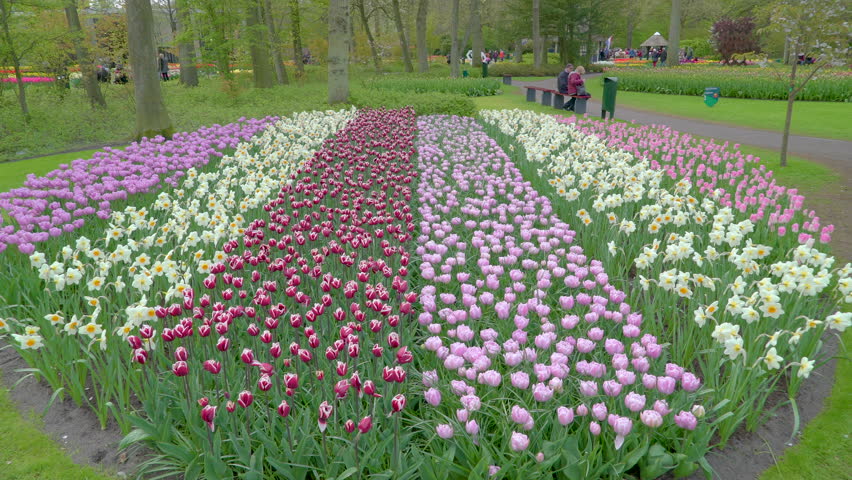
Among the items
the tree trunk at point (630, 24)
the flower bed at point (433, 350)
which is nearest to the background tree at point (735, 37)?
the tree trunk at point (630, 24)

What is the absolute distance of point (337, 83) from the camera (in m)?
17.0

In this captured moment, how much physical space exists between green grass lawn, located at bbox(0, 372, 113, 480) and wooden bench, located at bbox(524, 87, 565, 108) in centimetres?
1770

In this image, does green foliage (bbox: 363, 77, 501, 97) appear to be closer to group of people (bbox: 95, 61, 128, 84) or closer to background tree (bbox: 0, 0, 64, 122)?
group of people (bbox: 95, 61, 128, 84)

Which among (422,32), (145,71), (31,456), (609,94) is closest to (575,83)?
(609,94)

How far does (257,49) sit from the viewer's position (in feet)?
A: 75.9

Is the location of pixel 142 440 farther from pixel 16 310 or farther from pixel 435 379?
pixel 16 310

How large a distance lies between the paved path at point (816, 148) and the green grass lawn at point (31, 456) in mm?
7056

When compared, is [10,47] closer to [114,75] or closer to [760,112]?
[114,75]

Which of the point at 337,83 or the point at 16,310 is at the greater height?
the point at 337,83

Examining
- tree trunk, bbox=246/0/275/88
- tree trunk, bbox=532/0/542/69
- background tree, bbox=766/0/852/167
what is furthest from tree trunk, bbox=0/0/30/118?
tree trunk, bbox=532/0/542/69

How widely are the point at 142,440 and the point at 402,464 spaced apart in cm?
155

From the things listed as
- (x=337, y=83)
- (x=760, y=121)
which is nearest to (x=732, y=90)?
(x=760, y=121)

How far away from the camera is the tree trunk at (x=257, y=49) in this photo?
2220 centimetres

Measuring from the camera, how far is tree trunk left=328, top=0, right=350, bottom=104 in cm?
1633
